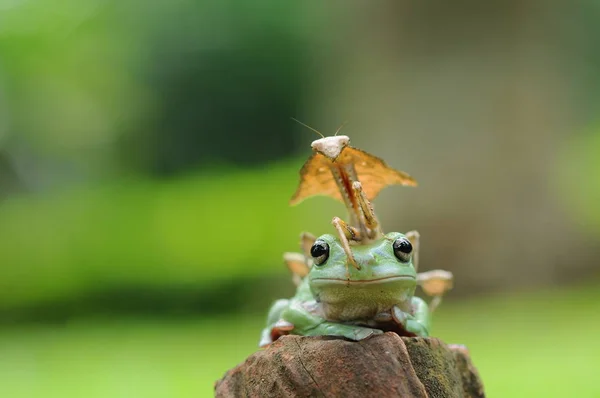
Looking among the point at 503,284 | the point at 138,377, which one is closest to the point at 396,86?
the point at 503,284

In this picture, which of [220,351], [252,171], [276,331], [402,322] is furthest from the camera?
[252,171]

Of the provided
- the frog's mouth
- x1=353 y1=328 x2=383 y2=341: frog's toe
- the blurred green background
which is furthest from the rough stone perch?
the blurred green background

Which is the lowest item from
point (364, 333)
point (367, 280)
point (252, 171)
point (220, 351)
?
point (220, 351)

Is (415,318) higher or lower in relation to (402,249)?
lower

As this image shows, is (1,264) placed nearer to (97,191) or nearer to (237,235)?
(97,191)

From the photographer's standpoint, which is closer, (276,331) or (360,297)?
(360,297)

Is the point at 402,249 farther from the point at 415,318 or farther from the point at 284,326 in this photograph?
the point at 284,326

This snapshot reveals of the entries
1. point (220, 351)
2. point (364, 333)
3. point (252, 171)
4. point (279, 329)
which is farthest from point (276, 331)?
point (252, 171)
